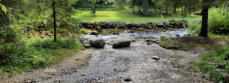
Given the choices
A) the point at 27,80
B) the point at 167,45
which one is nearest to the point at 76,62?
the point at 27,80

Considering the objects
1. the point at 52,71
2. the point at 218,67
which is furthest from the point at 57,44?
the point at 218,67

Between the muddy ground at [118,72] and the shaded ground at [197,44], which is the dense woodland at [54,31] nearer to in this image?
the shaded ground at [197,44]

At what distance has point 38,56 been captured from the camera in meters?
8.66

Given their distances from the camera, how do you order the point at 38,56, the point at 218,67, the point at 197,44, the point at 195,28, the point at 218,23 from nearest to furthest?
the point at 218,67
the point at 38,56
the point at 197,44
the point at 218,23
the point at 195,28

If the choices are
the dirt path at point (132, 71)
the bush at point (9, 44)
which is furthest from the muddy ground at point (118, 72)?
the bush at point (9, 44)

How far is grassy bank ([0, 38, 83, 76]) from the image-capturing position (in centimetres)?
745

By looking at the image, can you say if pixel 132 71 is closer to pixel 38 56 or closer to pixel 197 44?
pixel 38 56

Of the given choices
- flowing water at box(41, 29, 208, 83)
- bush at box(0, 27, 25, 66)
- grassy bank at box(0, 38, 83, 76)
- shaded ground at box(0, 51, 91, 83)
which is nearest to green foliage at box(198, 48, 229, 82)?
flowing water at box(41, 29, 208, 83)

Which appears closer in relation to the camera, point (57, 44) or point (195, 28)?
point (57, 44)

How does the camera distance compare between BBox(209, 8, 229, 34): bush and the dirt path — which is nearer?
the dirt path

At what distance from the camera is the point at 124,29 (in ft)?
76.7

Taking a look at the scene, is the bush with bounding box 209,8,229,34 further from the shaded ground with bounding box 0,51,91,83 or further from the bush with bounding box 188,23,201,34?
the shaded ground with bounding box 0,51,91,83

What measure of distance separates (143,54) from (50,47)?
514cm

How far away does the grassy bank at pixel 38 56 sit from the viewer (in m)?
7.45
